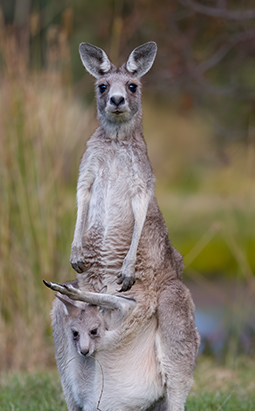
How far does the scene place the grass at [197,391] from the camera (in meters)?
3.40

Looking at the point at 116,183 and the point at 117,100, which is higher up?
the point at 117,100

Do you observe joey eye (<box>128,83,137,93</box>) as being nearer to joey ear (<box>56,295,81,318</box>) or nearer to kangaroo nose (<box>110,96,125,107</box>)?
kangaroo nose (<box>110,96,125,107</box>)

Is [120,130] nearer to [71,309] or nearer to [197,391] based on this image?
[71,309]

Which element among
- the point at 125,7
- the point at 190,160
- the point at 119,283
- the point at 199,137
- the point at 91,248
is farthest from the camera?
the point at 199,137

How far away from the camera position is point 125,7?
930cm

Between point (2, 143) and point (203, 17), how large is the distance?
2.66 meters

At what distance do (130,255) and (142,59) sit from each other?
0.89 metres

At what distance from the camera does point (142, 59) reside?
113 inches

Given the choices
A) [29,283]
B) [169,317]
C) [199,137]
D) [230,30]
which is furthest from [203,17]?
[199,137]

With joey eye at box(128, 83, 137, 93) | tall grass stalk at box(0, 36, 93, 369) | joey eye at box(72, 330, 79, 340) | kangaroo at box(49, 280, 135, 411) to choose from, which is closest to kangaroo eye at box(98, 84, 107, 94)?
joey eye at box(128, 83, 137, 93)

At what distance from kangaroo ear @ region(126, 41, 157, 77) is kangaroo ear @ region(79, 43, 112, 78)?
0.10 m

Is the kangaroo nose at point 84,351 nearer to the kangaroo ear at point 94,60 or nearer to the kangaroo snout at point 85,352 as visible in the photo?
the kangaroo snout at point 85,352

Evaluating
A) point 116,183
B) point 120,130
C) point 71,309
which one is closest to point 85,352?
point 71,309

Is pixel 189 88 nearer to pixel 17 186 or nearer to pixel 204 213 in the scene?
pixel 17 186
